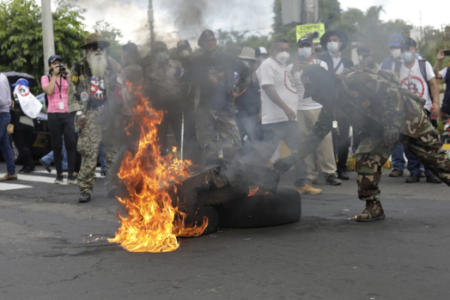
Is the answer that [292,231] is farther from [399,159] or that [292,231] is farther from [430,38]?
[430,38]

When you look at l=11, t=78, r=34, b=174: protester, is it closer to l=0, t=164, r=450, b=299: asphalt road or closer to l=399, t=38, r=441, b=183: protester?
l=0, t=164, r=450, b=299: asphalt road

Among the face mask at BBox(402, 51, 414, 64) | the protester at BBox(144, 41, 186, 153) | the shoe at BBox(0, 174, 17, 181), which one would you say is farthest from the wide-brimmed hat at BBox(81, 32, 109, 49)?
the face mask at BBox(402, 51, 414, 64)

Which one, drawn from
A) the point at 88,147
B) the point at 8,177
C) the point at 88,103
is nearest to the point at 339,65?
the point at 88,103

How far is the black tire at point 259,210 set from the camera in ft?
18.7

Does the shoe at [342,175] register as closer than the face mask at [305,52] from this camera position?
No

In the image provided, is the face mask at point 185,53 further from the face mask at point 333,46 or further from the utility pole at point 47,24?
the utility pole at point 47,24

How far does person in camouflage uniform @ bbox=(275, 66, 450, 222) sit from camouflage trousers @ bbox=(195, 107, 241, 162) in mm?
659

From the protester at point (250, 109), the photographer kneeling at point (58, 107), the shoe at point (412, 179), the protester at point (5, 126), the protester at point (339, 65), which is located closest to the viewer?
the protester at point (339, 65)

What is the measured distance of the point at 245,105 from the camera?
10.6 meters

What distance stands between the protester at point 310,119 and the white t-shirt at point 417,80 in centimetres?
139

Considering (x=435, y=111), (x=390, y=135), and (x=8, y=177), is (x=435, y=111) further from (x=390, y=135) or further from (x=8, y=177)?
(x=8, y=177)

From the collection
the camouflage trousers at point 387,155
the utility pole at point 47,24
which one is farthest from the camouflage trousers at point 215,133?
the utility pole at point 47,24

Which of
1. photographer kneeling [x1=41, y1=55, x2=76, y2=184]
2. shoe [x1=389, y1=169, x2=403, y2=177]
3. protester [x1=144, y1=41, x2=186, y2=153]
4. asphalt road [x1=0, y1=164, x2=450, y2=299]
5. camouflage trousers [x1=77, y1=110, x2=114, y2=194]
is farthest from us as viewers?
shoe [x1=389, y1=169, x2=403, y2=177]

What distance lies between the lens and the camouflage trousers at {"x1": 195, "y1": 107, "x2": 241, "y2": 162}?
19.9 ft
